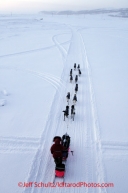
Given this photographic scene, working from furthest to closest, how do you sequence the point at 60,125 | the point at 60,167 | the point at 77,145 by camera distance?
the point at 60,125 < the point at 77,145 < the point at 60,167

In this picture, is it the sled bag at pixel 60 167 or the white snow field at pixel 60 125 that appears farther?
the white snow field at pixel 60 125

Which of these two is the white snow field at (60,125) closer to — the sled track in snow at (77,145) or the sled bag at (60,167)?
the sled track in snow at (77,145)

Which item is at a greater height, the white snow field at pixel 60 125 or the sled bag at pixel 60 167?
the white snow field at pixel 60 125

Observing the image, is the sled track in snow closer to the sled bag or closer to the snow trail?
the snow trail

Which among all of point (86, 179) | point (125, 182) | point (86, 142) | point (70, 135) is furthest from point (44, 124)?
point (125, 182)

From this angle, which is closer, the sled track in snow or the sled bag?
the sled bag

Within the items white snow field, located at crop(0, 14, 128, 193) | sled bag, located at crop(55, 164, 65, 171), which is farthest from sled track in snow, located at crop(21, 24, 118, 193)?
sled bag, located at crop(55, 164, 65, 171)

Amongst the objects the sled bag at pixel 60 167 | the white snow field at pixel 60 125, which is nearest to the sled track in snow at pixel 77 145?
the white snow field at pixel 60 125

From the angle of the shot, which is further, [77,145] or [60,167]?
[77,145]

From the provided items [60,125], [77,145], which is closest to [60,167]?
[77,145]

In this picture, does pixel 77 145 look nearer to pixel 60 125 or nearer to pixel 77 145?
pixel 77 145

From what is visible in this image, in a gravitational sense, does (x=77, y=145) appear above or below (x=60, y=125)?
below

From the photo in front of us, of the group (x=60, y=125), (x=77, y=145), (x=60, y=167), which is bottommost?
(x=60, y=167)
